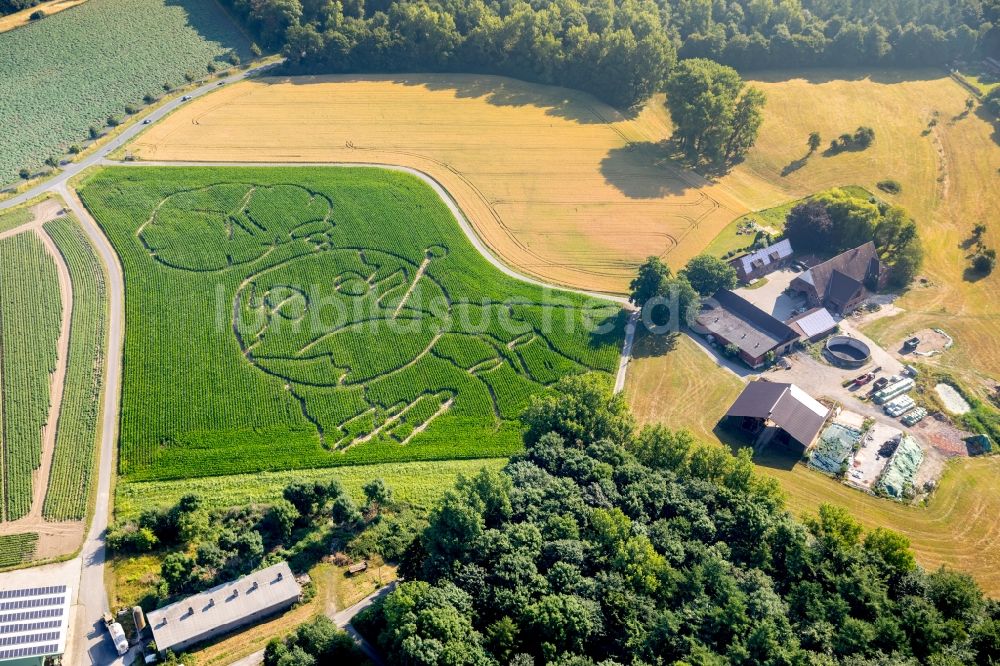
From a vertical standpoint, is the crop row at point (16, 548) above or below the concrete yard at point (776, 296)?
above

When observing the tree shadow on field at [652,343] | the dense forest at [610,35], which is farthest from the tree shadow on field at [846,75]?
the tree shadow on field at [652,343]

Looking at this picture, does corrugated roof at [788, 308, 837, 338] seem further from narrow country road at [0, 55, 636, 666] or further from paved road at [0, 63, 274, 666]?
paved road at [0, 63, 274, 666]

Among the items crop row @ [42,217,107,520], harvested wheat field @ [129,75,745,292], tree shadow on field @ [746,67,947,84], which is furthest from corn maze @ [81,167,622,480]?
tree shadow on field @ [746,67,947,84]

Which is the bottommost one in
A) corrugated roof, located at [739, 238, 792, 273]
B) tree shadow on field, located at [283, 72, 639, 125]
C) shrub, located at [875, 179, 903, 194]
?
corrugated roof, located at [739, 238, 792, 273]

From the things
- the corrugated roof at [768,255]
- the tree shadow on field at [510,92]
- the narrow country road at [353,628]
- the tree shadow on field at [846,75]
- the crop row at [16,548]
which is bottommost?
the narrow country road at [353,628]

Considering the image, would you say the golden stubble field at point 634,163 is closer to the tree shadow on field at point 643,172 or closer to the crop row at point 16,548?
the tree shadow on field at point 643,172

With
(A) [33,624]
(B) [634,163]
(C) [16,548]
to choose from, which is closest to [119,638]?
(A) [33,624]

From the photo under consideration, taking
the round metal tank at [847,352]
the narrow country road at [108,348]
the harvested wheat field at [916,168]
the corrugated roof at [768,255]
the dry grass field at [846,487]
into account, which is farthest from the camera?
the corrugated roof at [768,255]
